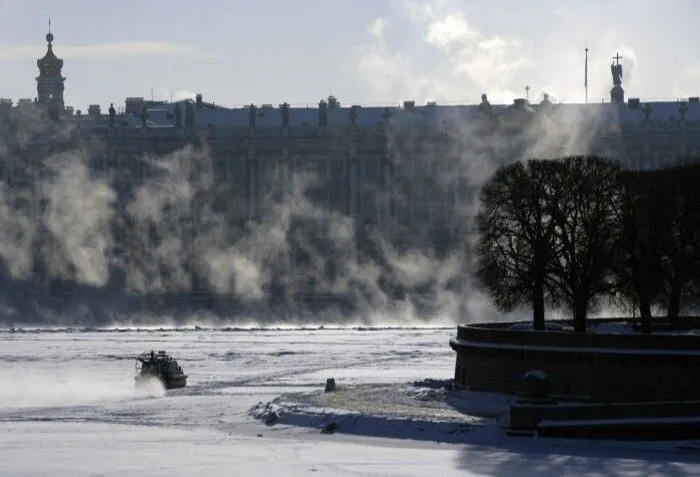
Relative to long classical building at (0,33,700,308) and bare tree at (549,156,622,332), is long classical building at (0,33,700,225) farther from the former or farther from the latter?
bare tree at (549,156,622,332)

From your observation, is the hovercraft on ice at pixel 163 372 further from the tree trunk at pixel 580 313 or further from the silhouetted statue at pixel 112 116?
the silhouetted statue at pixel 112 116

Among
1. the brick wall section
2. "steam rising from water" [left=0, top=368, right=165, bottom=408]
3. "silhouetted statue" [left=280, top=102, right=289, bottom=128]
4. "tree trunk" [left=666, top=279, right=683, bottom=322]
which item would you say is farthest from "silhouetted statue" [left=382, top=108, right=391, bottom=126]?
the brick wall section

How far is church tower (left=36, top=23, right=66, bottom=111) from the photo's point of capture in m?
187

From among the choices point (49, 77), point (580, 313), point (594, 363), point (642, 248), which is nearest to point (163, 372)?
point (580, 313)

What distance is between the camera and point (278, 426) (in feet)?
214

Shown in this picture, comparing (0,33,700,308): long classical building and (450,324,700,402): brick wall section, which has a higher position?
(0,33,700,308): long classical building

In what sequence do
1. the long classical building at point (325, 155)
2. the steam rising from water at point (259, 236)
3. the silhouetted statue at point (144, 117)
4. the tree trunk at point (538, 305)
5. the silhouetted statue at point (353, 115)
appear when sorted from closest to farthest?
the tree trunk at point (538, 305) → the steam rising from water at point (259, 236) → the long classical building at point (325, 155) → the silhouetted statue at point (353, 115) → the silhouetted statue at point (144, 117)

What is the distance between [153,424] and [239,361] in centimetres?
2914

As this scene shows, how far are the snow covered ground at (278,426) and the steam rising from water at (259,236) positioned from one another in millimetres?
47490

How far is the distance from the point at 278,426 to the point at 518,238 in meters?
13.4

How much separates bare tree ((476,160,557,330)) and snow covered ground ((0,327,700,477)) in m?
3.67

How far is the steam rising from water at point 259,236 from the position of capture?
145250 mm

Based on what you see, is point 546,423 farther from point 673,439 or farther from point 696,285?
point 696,285

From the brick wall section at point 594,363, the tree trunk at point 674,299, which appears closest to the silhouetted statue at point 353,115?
the tree trunk at point 674,299
